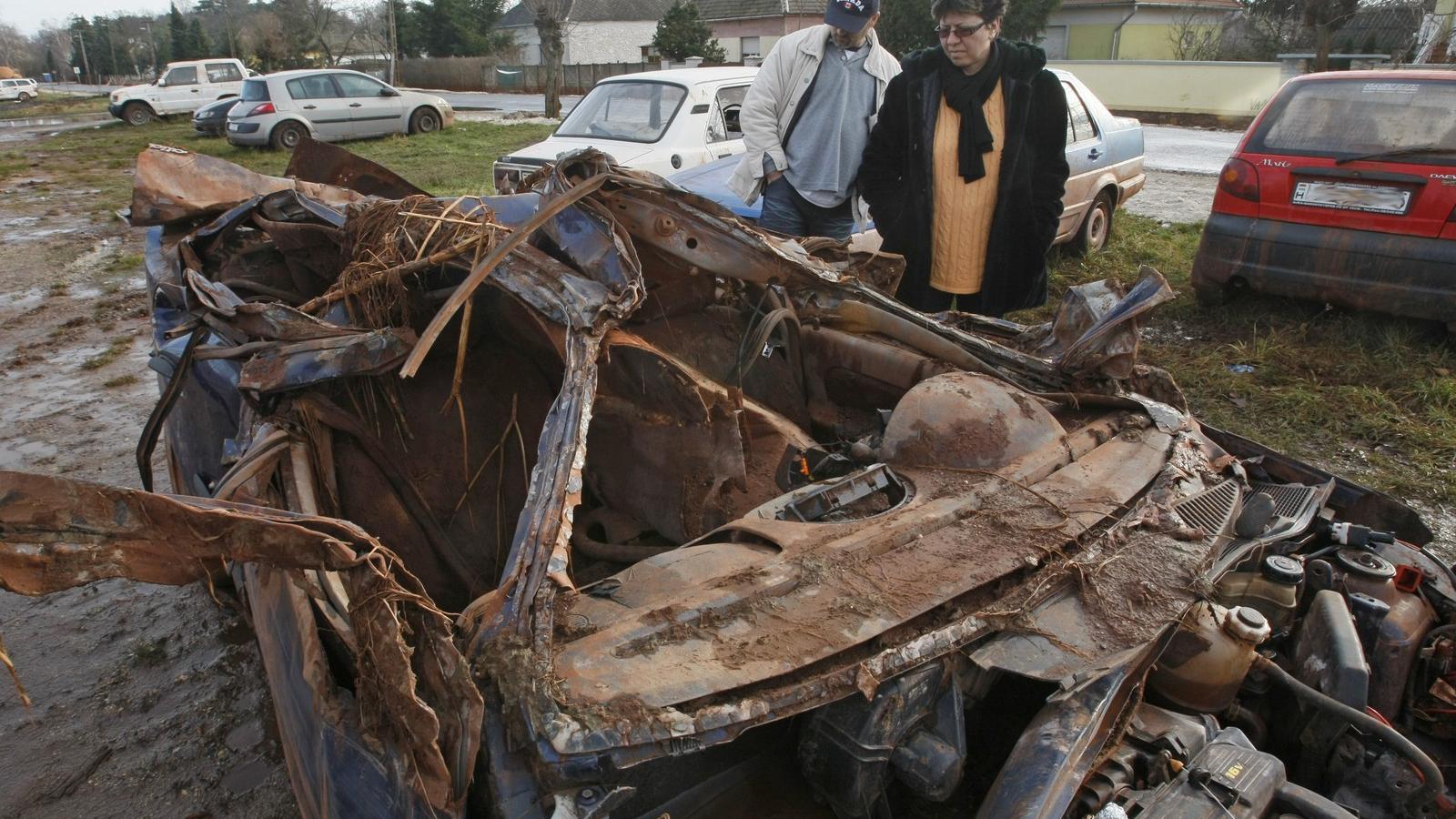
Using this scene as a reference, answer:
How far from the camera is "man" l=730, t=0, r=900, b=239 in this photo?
4.20 meters

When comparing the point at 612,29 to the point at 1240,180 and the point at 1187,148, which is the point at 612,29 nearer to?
the point at 1187,148

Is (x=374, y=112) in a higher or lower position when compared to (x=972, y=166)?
higher

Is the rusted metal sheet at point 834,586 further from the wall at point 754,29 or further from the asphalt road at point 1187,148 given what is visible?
the wall at point 754,29

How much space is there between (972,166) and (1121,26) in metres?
29.7

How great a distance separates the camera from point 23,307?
297 inches

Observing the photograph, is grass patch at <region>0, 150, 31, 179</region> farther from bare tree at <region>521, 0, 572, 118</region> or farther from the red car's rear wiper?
the red car's rear wiper

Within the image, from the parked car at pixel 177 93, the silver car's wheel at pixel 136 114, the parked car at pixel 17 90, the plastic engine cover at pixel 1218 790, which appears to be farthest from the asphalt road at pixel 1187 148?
the parked car at pixel 17 90

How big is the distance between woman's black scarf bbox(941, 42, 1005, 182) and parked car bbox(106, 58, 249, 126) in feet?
81.4

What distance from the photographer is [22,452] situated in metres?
4.74

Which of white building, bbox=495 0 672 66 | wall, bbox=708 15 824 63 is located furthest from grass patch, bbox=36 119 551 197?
white building, bbox=495 0 672 66

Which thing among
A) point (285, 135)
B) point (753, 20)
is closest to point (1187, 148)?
point (285, 135)

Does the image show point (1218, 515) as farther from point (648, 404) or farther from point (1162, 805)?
point (648, 404)

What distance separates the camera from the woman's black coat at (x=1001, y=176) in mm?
3758

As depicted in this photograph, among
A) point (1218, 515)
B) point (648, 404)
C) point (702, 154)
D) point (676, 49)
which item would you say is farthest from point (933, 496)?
point (676, 49)
